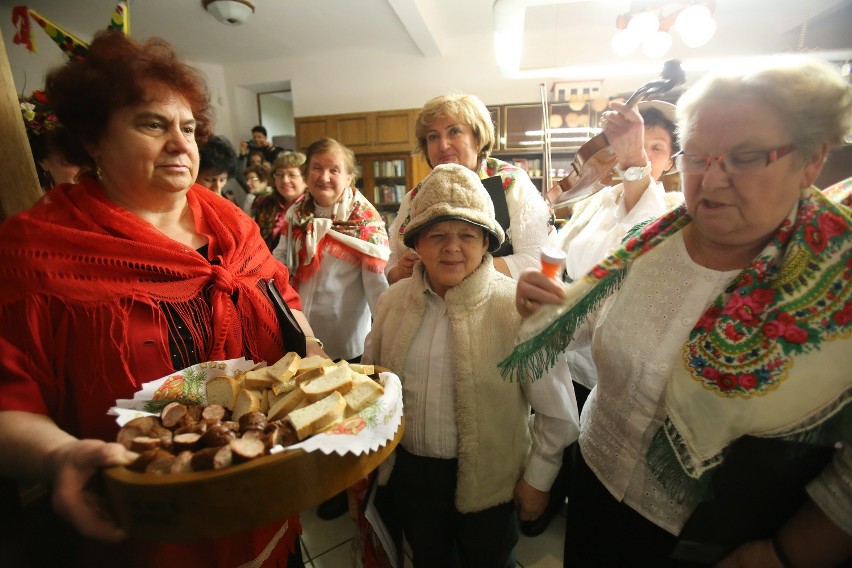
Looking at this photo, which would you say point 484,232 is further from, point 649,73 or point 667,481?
point 649,73

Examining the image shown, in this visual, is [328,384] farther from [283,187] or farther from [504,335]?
[283,187]

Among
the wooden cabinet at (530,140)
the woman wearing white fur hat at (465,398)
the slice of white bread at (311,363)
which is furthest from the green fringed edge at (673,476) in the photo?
the wooden cabinet at (530,140)

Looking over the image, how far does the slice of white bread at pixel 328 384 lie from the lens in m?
0.76

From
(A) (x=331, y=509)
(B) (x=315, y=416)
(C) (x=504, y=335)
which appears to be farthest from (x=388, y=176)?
(B) (x=315, y=416)

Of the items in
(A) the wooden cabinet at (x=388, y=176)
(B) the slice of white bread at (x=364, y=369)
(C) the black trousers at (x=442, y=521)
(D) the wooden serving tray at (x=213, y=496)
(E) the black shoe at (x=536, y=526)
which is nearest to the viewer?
(D) the wooden serving tray at (x=213, y=496)

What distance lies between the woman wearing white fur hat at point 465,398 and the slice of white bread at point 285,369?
27 centimetres

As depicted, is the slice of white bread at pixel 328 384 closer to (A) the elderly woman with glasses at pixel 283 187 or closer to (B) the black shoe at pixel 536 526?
(B) the black shoe at pixel 536 526

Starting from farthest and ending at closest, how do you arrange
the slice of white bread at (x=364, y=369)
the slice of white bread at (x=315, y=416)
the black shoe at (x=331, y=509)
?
1. the black shoe at (x=331, y=509)
2. the slice of white bread at (x=364, y=369)
3. the slice of white bread at (x=315, y=416)

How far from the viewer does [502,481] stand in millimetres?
1011

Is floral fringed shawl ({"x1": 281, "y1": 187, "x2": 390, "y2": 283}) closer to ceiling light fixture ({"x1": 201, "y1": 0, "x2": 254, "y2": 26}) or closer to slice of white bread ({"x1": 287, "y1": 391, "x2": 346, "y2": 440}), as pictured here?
slice of white bread ({"x1": 287, "y1": 391, "x2": 346, "y2": 440})

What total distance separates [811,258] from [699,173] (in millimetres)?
227

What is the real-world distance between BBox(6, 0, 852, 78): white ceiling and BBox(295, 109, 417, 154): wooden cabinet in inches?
37.1

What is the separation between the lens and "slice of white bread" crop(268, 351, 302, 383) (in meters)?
0.83

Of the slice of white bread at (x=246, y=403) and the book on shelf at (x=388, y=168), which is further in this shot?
the book on shelf at (x=388, y=168)
